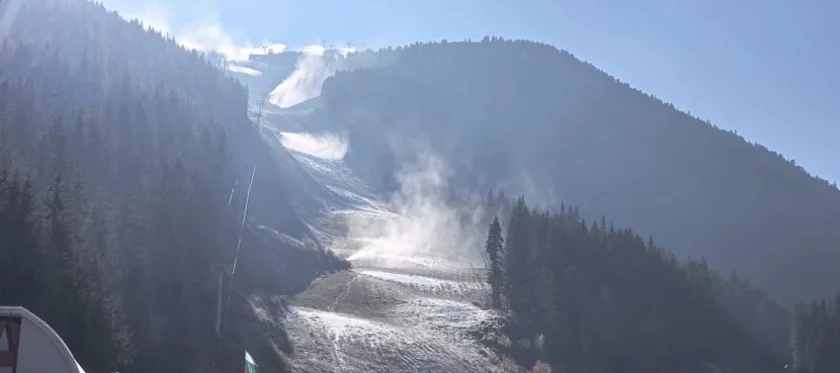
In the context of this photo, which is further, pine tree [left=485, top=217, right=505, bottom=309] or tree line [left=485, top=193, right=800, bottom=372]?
pine tree [left=485, top=217, right=505, bottom=309]

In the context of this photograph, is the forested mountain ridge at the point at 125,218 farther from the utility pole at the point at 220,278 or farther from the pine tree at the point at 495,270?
the pine tree at the point at 495,270

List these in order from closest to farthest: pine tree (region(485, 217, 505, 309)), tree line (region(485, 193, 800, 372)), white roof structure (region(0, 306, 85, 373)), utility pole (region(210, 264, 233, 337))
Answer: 1. white roof structure (region(0, 306, 85, 373))
2. utility pole (region(210, 264, 233, 337))
3. tree line (region(485, 193, 800, 372))
4. pine tree (region(485, 217, 505, 309))

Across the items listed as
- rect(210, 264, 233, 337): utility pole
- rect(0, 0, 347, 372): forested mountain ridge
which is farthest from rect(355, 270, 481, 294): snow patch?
rect(210, 264, 233, 337): utility pole

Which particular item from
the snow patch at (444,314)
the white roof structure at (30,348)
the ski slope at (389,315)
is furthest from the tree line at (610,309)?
the white roof structure at (30,348)

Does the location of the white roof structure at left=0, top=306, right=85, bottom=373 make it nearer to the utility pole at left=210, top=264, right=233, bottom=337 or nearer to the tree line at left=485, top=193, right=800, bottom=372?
the utility pole at left=210, top=264, right=233, bottom=337

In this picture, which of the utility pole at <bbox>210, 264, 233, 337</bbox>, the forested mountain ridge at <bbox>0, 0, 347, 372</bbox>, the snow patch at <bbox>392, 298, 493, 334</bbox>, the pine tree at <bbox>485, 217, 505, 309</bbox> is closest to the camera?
the forested mountain ridge at <bbox>0, 0, 347, 372</bbox>

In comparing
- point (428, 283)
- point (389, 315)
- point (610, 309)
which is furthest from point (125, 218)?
point (610, 309)

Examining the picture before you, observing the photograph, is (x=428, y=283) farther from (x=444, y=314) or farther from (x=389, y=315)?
(x=389, y=315)
